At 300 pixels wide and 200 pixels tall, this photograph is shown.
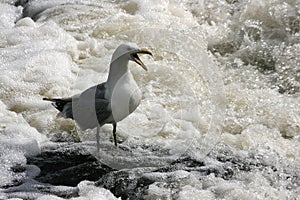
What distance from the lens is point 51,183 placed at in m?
3.51

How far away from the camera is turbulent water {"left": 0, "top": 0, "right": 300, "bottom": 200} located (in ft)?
11.7

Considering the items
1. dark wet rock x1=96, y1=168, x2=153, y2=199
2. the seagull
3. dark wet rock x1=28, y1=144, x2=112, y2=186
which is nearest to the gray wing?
the seagull

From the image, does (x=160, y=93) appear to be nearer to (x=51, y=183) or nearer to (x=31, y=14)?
(x=51, y=183)

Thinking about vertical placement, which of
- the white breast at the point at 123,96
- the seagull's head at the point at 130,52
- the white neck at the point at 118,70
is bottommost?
the white breast at the point at 123,96

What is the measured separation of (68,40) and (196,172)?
6.60ft

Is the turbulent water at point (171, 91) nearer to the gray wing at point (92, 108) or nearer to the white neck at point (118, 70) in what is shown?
the gray wing at point (92, 108)

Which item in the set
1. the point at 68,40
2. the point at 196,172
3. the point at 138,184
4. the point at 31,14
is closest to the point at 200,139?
the point at 196,172

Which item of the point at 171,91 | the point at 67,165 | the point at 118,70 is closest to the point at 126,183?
the point at 67,165

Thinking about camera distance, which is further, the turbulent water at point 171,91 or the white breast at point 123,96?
the turbulent water at point 171,91

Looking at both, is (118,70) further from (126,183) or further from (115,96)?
(126,183)

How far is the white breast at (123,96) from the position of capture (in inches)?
136

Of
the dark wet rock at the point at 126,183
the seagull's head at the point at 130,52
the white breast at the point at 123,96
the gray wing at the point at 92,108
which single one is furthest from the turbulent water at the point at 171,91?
the seagull's head at the point at 130,52

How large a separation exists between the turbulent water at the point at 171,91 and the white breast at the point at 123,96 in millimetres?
346

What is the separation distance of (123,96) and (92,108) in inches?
7.9
